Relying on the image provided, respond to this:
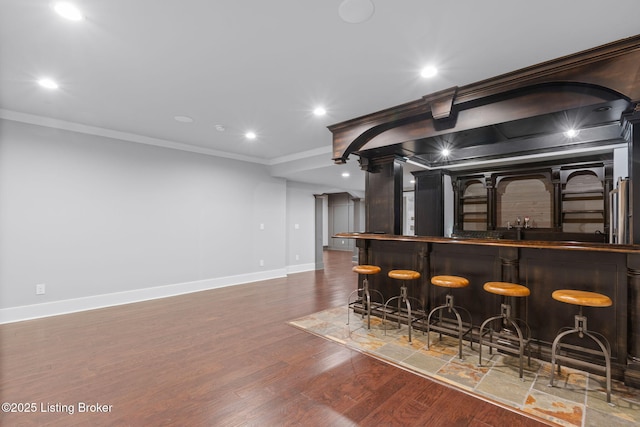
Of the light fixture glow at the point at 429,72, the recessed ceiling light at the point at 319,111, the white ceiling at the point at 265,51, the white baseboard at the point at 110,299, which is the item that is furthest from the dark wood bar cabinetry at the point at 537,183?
the white baseboard at the point at 110,299

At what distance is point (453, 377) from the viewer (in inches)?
92.2

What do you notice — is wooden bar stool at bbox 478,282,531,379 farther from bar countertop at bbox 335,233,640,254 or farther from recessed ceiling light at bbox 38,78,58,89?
recessed ceiling light at bbox 38,78,58,89

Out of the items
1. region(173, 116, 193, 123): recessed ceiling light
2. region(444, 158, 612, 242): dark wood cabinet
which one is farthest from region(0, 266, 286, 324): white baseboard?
region(444, 158, 612, 242): dark wood cabinet

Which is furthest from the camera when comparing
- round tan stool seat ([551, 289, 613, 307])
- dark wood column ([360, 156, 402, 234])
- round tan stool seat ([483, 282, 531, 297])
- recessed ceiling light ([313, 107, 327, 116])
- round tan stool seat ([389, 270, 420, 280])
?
dark wood column ([360, 156, 402, 234])

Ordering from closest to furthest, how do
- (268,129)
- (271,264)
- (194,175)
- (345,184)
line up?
(268,129), (194,175), (271,264), (345,184)

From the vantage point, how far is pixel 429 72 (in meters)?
2.64

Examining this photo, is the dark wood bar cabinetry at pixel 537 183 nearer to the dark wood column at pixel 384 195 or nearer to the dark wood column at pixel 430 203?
the dark wood column at pixel 384 195

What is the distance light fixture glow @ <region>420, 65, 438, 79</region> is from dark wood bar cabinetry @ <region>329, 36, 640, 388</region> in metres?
0.35

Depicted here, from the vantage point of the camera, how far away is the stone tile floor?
1.91m

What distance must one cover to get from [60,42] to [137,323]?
3.16 meters

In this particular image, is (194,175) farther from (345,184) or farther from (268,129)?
(345,184)

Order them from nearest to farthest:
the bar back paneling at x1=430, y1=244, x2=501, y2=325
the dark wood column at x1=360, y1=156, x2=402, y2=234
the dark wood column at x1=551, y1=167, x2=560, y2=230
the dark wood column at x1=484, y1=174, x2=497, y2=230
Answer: the bar back paneling at x1=430, y1=244, x2=501, y2=325 → the dark wood column at x1=360, y1=156, x2=402, y2=234 → the dark wood column at x1=551, y1=167, x2=560, y2=230 → the dark wood column at x1=484, y1=174, x2=497, y2=230

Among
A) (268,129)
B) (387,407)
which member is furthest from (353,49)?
(387,407)

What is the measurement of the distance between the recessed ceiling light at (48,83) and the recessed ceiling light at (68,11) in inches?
53.2
